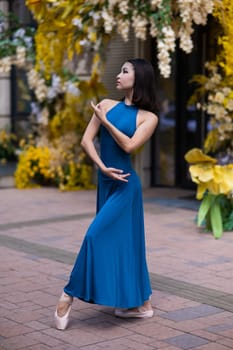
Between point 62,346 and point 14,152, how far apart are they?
1000 centimetres

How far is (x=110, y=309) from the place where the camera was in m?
5.52

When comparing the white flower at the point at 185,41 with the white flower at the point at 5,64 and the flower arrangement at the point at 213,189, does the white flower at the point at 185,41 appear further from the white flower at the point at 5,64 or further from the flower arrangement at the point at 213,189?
the white flower at the point at 5,64

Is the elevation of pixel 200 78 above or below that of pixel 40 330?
above

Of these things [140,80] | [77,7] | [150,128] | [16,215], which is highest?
[77,7]

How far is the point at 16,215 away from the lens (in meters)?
9.79

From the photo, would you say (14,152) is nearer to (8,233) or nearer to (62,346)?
(8,233)

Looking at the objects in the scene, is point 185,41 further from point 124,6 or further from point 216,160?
point 216,160

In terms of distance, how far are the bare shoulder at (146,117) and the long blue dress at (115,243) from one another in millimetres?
36

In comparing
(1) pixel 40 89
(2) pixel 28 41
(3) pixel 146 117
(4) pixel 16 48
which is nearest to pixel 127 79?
(3) pixel 146 117

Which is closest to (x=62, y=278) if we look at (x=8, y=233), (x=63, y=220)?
(x=8, y=233)

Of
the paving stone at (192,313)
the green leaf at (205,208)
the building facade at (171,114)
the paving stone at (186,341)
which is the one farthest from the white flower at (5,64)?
the paving stone at (186,341)

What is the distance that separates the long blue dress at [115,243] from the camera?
4.92 m

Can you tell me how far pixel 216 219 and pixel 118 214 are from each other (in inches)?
133

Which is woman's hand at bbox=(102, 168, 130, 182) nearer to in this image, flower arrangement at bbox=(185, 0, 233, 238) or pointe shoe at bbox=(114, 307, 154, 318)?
pointe shoe at bbox=(114, 307, 154, 318)
